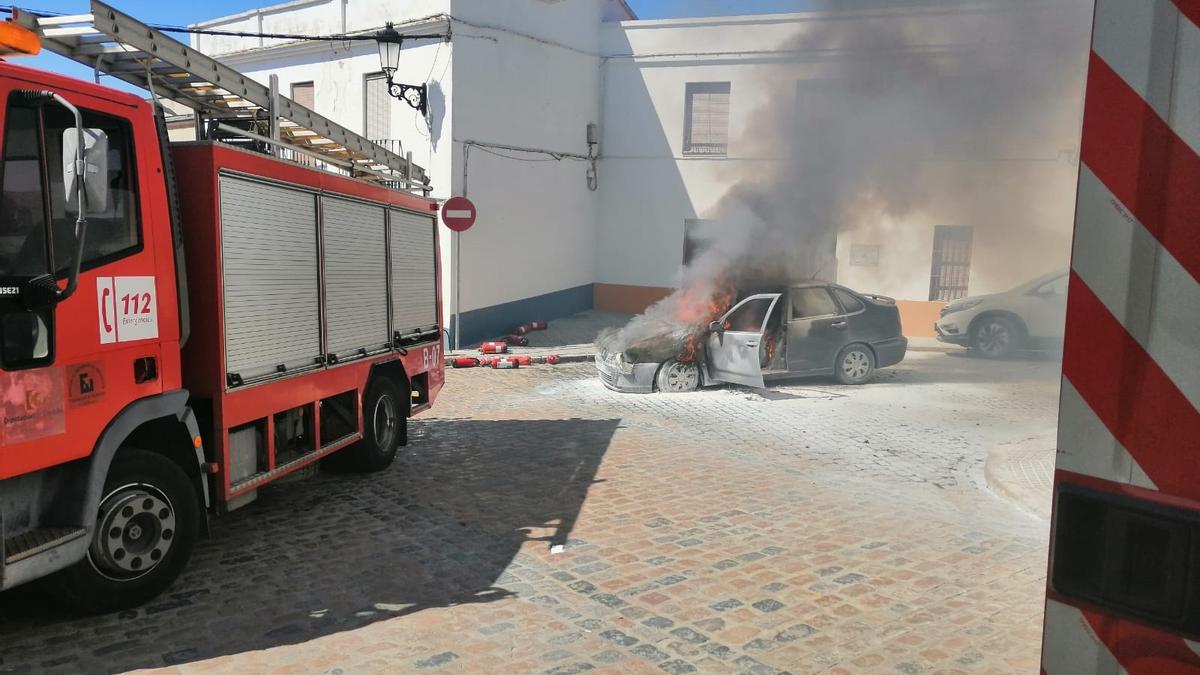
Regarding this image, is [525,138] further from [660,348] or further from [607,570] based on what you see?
[607,570]

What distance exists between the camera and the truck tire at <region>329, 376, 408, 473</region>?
7028 mm

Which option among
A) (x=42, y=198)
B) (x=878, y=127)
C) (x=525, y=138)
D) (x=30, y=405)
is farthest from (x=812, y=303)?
(x=30, y=405)

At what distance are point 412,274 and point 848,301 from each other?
709 centimetres

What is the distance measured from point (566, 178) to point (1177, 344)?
1781cm

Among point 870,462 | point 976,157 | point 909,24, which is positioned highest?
point 909,24

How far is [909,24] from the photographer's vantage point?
25.3ft

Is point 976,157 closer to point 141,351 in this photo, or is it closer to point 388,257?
point 388,257

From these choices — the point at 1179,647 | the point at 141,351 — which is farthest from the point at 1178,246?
the point at 141,351

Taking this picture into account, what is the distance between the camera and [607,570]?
5043 mm

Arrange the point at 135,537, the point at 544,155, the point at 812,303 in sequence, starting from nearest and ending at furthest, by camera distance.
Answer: the point at 135,537 → the point at 812,303 → the point at 544,155

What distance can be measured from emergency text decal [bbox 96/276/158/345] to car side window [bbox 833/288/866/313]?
32.2 ft

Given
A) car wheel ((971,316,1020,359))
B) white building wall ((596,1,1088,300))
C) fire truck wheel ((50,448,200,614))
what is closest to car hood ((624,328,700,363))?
white building wall ((596,1,1088,300))

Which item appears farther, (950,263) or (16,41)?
(950,263)

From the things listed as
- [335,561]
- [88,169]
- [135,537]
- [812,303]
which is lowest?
[335,561]
